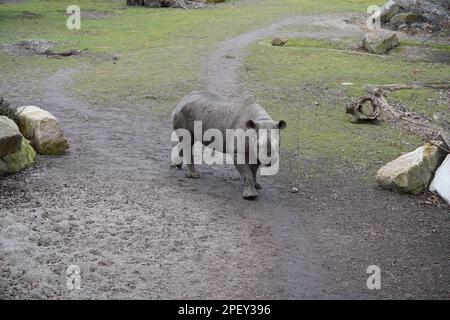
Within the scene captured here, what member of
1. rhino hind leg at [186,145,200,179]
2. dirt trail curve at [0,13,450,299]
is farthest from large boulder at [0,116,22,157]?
rhino hind leg at [186,145,200,179]

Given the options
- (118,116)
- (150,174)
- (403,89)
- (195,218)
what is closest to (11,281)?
(195,218)

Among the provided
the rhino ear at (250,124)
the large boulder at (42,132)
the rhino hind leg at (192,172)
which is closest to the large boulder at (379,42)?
the rhino hind leg at (192,172)

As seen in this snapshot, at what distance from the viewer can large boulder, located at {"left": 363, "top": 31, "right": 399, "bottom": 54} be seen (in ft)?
79.4

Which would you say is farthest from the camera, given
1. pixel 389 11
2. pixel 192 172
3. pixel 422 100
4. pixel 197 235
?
pixel 389 11

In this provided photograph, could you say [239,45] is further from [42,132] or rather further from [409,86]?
[42,132]

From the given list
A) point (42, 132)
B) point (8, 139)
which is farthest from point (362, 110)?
point (8, 139)

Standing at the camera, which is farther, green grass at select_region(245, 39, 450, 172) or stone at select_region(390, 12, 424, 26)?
stone at select_region(390, 12, 424, 26)

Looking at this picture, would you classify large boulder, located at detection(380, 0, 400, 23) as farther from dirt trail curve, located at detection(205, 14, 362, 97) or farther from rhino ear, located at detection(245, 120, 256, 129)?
rhino ear, located at detection(245, 120, 256, 129)

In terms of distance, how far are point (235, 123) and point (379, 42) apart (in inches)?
633

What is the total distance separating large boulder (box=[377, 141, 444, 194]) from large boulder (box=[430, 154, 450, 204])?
0.42ft

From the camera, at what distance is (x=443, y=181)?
10.2 m

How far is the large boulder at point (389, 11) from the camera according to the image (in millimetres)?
30541

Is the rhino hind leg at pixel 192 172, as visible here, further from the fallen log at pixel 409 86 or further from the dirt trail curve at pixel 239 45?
the fallen log at pixel 409 86
